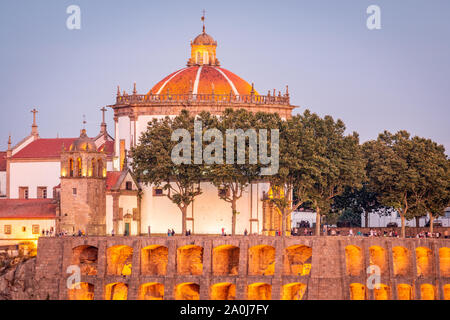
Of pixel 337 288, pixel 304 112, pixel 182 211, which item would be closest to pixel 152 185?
pixel 182 211

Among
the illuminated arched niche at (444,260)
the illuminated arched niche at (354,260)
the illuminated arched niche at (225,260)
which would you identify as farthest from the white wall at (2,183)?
the illuminated arched niche at (444,260)

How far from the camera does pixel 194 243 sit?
127m

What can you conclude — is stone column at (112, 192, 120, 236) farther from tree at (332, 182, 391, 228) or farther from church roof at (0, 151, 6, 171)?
tree at (332, 182, 391, 228)

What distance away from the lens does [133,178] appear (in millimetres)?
139750

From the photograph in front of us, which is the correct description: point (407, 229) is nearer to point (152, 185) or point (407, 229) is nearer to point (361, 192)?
point (361, 192)

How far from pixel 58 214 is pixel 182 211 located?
43.5ft

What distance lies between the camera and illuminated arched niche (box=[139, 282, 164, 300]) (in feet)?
412

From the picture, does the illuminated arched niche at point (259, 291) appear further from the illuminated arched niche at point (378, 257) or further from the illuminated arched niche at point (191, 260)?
the illuminated arched niche at point (378, 257)

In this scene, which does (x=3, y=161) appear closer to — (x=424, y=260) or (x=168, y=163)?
(x=168, y=163)

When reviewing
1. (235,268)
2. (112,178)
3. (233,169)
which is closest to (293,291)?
(235,268)

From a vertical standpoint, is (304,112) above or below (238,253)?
above

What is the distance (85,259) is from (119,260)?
356 centimetres

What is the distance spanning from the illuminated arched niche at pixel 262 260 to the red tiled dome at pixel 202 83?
2368 cm
